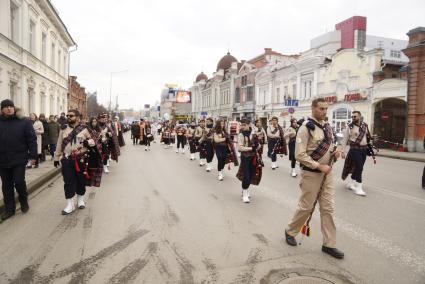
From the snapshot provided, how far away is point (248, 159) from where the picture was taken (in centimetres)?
734

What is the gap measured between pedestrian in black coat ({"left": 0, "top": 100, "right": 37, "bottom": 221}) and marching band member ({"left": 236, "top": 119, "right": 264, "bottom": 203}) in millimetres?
3867

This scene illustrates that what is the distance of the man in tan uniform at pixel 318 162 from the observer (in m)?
4.43

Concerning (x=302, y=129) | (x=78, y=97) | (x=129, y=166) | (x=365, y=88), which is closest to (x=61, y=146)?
(x=302, y=129)

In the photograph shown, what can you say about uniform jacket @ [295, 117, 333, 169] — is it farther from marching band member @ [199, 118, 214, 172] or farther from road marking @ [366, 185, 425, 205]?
marching band member @ [199, 118, 214, 172]

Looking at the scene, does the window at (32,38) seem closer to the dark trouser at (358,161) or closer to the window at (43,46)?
the window at (43,46)

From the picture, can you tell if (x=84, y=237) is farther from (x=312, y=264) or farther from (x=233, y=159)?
(x=233, y=159)

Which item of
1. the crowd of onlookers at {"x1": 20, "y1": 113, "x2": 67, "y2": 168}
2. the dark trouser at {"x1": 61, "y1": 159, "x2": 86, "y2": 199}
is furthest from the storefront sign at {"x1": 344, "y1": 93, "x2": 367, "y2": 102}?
the dark trouser at {"x1": 61, "y1": 159, "x2": 86, "y2": 199}

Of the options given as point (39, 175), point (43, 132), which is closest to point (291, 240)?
point (39, 175)

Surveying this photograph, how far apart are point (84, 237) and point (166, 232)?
111cm

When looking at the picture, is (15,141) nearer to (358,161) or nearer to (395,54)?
(358,161)

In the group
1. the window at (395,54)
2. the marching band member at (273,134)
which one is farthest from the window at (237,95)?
the marching band member at (273,134)

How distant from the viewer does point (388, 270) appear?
3893 millimetres

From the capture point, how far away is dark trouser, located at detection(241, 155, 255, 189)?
7.25 m

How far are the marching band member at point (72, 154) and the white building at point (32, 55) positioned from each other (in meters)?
10.8
